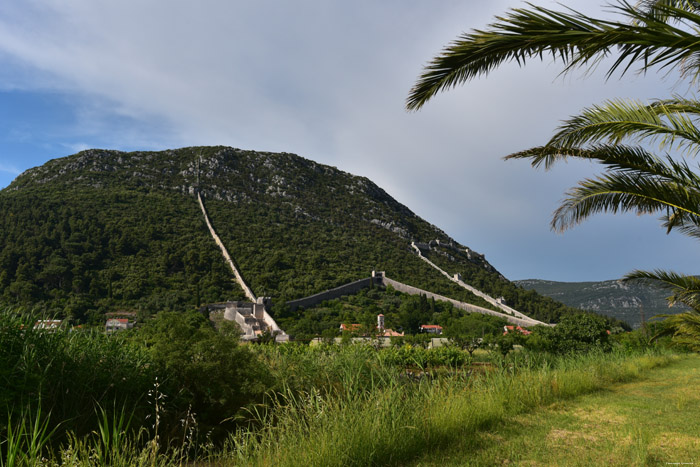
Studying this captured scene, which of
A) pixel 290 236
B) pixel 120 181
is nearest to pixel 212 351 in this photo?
pixel 290 236

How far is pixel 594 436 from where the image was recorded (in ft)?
13.6

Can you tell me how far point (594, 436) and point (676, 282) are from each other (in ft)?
11.8

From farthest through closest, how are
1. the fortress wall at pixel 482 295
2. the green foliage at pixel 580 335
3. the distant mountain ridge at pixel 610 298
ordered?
the distant mountain ridge at pixel 610 298, the fortress wall at pixel 482 295, the green foliage at pixel 580 335

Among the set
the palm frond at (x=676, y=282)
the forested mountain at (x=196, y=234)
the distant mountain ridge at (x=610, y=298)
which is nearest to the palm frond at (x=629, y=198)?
the palm frond at (x=676, y=282)

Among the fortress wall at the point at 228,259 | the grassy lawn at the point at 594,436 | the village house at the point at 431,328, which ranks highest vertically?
the fortress wall at the point at 228,259

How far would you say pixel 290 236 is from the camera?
79250mm

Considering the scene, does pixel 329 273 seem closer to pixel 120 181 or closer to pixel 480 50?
pixel 120 181

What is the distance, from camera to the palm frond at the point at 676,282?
20.0 ft

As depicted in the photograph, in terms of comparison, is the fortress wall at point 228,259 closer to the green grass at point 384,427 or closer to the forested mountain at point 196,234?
the forested mountain at point 196,234

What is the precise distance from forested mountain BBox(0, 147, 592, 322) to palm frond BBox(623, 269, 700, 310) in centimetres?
3696

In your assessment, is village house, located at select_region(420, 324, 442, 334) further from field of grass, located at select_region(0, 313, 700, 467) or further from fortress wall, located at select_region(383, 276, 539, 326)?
field of grass, located at select_region(0, 313, 700, 467)

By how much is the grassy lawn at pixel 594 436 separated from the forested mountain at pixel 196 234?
36706mm

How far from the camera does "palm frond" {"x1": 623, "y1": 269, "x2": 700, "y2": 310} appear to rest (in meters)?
6.10

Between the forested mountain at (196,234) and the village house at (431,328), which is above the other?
the forested mountain at (196,234)
